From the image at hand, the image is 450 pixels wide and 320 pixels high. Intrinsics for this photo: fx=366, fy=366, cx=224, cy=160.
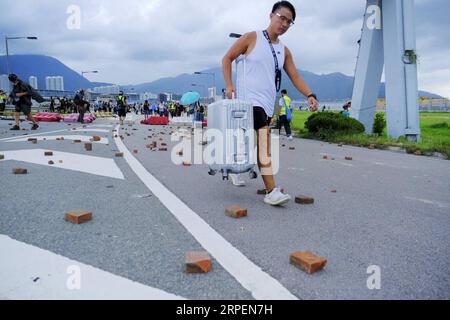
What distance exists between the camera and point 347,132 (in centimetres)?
1313

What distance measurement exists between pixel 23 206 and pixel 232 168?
2.03 metres

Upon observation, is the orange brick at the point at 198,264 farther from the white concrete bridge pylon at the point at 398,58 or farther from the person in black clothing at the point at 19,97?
the person in black clothing at the point at 19,97

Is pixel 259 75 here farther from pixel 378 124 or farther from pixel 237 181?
pixel 378 124

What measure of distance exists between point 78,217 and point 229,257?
1366 millimetres

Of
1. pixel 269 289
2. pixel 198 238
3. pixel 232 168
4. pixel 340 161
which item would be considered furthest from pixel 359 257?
pixel 340 161

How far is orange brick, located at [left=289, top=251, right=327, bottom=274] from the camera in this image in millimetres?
2172

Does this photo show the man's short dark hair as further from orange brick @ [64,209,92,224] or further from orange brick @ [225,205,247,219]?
orange brick @ [64,209,92,224]

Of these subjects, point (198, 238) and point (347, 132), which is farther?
point (347, 132)

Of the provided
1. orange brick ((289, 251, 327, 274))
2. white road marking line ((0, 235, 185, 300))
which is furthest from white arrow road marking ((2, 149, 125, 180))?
orange brick ((289, 251, 327, 274))

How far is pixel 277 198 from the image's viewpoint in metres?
3.71

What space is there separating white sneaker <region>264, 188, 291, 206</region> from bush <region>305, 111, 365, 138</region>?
32.7 ft

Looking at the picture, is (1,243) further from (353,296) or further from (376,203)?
(376,203)

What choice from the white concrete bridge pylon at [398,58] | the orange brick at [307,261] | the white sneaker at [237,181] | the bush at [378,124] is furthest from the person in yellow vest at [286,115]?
the orange brick at [307,261]

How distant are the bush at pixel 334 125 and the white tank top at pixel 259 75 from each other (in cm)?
971
